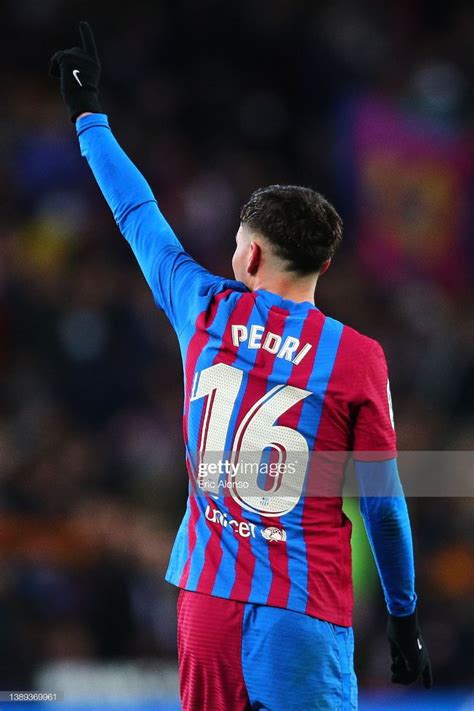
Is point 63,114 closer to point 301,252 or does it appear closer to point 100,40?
point 100,40

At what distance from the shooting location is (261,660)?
187 cm

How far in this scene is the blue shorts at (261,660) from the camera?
6.15ft

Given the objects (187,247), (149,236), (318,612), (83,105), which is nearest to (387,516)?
(318,612)

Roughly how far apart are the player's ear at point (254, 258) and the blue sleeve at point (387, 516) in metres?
0.48

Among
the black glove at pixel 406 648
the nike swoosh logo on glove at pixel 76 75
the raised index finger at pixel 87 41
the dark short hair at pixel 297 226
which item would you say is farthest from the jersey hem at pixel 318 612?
the raised index finger at pixel 87 41

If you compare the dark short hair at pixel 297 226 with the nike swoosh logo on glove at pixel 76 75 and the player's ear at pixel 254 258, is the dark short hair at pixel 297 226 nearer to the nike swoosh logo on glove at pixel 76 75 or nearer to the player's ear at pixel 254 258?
the player's ear at pixel 254 258

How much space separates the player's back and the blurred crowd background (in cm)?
245

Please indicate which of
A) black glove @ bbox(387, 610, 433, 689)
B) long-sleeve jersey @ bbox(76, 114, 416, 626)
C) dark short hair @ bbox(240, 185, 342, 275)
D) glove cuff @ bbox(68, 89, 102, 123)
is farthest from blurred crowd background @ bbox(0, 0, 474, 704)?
dark short hair @ bbox(240, 185, 342, 275)

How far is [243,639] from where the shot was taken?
6.21ft

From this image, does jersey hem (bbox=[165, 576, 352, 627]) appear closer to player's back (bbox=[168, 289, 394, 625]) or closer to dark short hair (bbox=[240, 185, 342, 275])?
player's back (bbox=[168, 289, 394, 625])

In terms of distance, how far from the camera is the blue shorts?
1.87 metres

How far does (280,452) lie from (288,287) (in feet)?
1.23

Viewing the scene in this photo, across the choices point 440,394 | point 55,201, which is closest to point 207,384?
point 440,394

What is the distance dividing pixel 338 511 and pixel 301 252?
1.85ft
